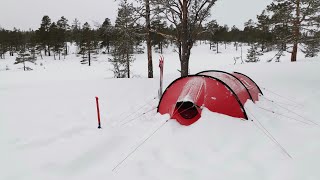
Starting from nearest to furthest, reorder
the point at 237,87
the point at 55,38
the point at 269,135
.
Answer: the point at 269,135, the point at 237,87, the point at 55,38

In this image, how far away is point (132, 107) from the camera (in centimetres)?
813

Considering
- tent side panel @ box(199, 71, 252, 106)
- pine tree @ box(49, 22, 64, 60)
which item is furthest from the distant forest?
pine tree @ box(49, 22, 64, 60)

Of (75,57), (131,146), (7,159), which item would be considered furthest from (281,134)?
(75,57)

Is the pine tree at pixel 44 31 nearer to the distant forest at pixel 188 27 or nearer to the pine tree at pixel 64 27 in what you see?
the pine tree at pixel 64 27

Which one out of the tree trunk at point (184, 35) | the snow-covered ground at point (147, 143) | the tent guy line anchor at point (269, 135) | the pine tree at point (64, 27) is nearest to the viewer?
the snow-covered ground at point (147, 143)

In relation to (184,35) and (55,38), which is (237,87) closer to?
(184,35)

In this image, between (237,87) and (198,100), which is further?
(237,87)

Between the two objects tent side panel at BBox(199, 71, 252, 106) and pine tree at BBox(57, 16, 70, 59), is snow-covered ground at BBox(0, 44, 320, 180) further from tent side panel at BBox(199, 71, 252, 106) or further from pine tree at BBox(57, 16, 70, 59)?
pine tree at BBox(57, 16, 70, 59)

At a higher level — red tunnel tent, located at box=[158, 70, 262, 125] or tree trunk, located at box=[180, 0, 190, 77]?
tree trunk, located at box=[180, 0, 190, 77]

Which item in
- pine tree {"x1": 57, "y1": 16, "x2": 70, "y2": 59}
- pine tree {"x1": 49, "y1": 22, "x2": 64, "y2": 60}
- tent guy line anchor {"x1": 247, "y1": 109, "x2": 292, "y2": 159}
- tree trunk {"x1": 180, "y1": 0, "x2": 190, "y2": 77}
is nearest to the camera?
tent guy line anchor {"x1": 247, "y1": 109, "x2": 292, "y2": 159}

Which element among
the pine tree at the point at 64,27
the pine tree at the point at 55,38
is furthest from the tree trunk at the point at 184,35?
the pine tree at the point at 64,27

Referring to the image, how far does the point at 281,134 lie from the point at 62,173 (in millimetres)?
4770

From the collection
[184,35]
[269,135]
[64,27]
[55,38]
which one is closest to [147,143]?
[269,135]

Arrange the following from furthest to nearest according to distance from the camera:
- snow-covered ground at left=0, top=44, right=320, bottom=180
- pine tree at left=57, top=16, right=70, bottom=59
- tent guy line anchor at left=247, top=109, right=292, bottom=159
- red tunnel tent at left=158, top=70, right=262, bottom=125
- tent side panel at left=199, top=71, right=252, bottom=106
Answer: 1. pine tree at left=57, top=16, right=70, bottom=59
2. tent side panel at left=199, top=71, right=252, bottom=106
3. red tunnel tent at left=158, top=70, right=262, bottom=125
4. tent guy line anchor at left=247, top=109, right=292, bottom=159
5. snow-covered ground at left=0, top=44, right=320, bottom=180
